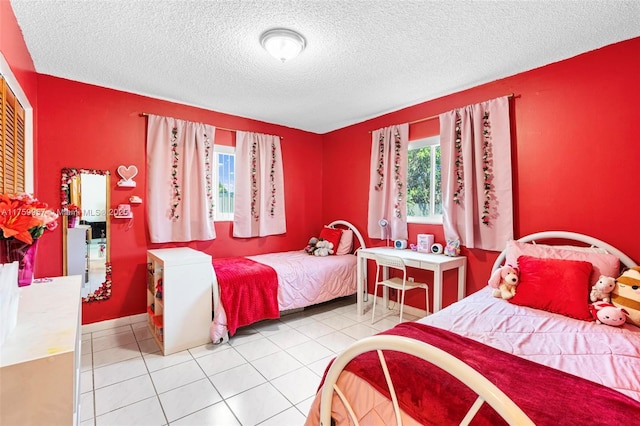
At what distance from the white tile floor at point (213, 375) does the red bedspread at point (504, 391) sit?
0.99 meters

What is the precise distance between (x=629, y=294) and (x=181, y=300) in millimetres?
3194

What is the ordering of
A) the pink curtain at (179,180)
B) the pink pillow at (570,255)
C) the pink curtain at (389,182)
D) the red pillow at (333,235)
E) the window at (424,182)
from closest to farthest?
the pink pillow at (570,255), the pink curtain at (179,180), the window at (424,182), the pink curtain at (389,182), the red pillow at (333,235)

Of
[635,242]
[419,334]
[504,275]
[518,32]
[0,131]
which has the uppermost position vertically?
[518,32]

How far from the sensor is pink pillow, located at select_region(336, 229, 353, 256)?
4.11 m

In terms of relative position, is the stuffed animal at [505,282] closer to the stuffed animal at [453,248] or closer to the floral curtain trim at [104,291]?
the stuffed animal at [453,248]

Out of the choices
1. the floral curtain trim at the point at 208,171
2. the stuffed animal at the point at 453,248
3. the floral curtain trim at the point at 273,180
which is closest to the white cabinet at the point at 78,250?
the floral curtain trim at the point at 208,171

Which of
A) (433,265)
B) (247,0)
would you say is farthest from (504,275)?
(247,0)

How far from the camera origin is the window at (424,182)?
336 cm

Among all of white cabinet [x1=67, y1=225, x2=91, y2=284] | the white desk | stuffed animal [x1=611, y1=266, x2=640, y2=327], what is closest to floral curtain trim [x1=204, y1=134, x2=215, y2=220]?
white cabinet [x1=67, y1=225, x2=91, y2=284]

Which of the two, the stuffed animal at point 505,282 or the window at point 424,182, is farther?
the window at point 424,182

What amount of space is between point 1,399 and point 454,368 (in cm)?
130

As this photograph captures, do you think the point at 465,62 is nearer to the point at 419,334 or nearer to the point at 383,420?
the point at 419,334

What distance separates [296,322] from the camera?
3307 millimetres

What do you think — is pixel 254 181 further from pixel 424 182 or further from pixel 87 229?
pixel 424 182
